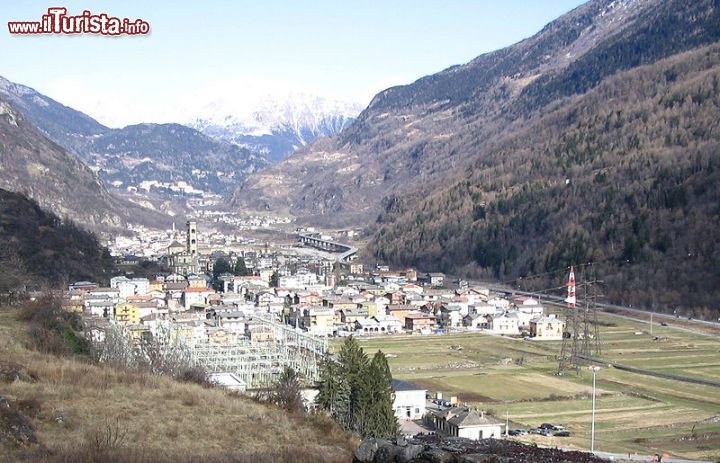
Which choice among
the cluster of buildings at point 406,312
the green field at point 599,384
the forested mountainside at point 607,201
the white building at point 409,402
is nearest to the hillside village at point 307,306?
the cluster of buildings at point 406,312

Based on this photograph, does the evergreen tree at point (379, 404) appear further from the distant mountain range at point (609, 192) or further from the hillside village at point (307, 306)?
the distant mountain range at point (609, 192)

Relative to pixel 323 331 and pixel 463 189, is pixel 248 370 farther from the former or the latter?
pixel 463 189

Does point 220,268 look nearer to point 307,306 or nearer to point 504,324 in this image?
point 307,306

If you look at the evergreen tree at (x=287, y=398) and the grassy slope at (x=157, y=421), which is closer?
the grassy slope at (x=157, y=421)

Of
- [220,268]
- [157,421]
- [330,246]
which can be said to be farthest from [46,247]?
[330,246]

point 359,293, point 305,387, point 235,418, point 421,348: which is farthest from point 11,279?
point 359,293
